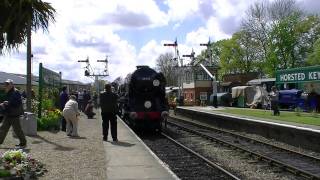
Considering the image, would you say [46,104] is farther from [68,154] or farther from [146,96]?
[68,154]

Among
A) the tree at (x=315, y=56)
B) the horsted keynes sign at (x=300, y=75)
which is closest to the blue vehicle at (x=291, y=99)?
the horsted keynes sign at (x=300, y=75)

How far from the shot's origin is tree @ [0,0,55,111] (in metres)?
10.0

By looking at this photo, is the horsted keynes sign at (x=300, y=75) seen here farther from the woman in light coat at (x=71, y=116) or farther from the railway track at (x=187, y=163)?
the woman in light coat at (x=71, y=116)

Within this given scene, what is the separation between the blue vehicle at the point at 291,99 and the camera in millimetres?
35941

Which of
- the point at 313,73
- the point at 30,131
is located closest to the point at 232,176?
the point at 30,131

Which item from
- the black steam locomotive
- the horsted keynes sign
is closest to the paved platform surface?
the black steam locomotive

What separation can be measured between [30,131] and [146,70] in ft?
23.0

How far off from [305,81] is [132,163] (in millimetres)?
25771

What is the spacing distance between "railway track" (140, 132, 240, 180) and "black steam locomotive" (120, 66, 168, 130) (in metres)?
3.56

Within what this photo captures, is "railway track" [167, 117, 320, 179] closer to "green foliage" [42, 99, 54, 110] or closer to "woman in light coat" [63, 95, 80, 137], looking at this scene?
"woman in light coat" [63, 95, 80, 137]

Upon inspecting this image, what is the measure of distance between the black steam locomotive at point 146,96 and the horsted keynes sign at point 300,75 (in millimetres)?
13108

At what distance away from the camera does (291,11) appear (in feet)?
233

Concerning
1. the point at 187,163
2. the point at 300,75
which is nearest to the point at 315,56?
the point at 300,75

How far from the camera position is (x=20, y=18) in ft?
33.4
